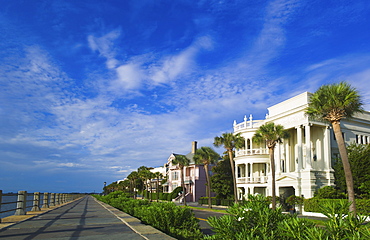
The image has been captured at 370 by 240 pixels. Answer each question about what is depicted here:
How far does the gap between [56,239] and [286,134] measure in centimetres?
3073

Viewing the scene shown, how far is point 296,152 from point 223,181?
14.9 meters

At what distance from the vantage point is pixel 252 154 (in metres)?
44.6

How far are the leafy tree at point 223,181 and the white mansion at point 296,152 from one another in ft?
7.65

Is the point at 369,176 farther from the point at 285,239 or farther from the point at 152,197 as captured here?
the point at 152,197

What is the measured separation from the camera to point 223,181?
169 feet

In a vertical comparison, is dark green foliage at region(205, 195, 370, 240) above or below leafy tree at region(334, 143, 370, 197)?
below

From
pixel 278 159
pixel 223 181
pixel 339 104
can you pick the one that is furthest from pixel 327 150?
pixel 223 181

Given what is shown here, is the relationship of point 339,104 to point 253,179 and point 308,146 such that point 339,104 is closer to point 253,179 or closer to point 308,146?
point 308,146

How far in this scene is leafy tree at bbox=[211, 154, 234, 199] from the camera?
2004 inches

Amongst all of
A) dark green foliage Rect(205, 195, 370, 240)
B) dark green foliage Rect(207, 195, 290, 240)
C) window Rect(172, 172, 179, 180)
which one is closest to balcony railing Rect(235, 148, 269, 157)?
window Rect(172, 172, 179, 180)

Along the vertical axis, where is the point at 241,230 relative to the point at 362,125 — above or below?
below

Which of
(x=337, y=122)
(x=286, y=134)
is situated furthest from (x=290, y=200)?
(x=337, y=122)

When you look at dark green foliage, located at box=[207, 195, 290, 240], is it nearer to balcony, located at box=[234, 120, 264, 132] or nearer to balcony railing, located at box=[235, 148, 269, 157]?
balcony railing, located at box=[235, 148, 269, 157]

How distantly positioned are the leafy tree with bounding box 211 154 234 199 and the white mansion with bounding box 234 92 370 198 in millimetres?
2333
